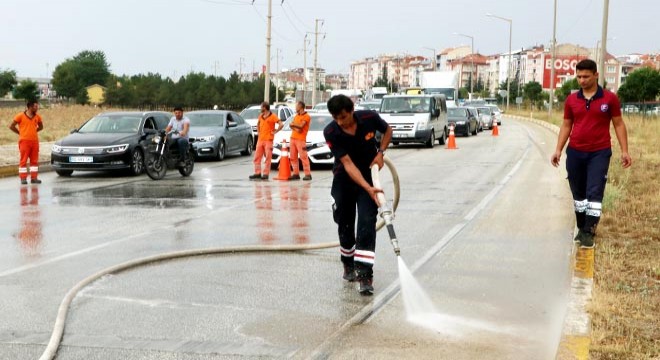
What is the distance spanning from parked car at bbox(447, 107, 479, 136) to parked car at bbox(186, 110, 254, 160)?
1659cm

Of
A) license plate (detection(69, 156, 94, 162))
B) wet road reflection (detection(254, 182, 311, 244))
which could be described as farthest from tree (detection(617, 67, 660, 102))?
wet road reflection (detection(254, 182, 311, 244))

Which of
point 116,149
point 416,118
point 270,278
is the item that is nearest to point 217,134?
point 116,149

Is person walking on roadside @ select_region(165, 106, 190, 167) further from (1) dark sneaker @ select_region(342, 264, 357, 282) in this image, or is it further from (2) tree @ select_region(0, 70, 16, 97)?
(2) tree @ select_region(0, 70, 16, 97)

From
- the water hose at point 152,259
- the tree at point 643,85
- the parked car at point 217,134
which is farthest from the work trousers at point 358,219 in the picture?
the tree at point 643,85

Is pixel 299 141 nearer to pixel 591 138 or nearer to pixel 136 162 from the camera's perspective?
pixel 136 162

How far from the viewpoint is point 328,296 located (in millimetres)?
6828

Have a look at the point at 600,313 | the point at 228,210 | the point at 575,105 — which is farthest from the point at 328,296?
the point at 228,210

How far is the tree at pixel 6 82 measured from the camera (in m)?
150

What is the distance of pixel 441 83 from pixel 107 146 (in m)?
35.8

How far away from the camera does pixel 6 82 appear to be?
491 feet

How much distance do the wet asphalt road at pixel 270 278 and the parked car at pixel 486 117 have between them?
37.1 metres

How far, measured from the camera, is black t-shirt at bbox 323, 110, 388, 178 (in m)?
6.77

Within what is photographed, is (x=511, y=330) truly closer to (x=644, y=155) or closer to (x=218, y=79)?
(x=644, y=155)

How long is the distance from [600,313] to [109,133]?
15.3 m
